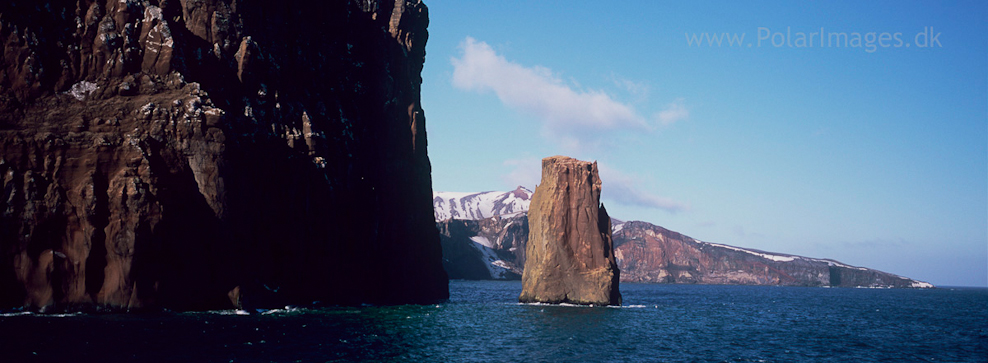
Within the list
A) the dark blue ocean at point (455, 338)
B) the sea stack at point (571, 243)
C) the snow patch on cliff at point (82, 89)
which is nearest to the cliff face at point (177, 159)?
the snow patch on cliff at point (82, 89)

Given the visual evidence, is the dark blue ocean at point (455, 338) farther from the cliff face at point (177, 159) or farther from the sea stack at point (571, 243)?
the sea stack at point (571, 243)

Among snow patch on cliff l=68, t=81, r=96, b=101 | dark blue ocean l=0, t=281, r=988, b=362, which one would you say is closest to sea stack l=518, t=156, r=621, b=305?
dark blue ocean l=0, t=281, r=988, b=362

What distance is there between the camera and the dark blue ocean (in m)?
39.0

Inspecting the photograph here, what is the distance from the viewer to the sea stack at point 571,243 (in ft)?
284

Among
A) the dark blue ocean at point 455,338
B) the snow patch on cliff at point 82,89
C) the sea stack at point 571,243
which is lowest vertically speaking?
the dark blue ocean at point 455,338

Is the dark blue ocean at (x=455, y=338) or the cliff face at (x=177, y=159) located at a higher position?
the cliff face at (x=177, y=159)

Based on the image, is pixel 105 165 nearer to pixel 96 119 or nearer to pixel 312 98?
pixel 96 119

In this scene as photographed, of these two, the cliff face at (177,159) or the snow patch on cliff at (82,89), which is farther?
the snow patch on cliff at (82,89)

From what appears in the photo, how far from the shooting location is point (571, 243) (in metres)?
88.6

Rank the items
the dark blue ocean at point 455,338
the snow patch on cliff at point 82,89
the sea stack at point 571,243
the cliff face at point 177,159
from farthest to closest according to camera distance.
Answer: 1. the sea stack at point 571,243
2. the snow patch on cliff at point 82,89
3. the cliff face at point 177,159
4. the dark blue ocean at point 455,338

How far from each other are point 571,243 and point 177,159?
1974 inches

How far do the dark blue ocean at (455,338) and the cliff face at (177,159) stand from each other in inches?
191

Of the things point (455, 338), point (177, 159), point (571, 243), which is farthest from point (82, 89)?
point (571, 243)

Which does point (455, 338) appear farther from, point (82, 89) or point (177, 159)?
point (82, 89)
